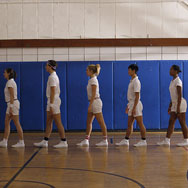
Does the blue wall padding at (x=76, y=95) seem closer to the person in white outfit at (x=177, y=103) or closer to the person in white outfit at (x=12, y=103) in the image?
the person in white outfit at (x=12, y=103)

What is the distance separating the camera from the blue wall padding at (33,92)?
9.87m

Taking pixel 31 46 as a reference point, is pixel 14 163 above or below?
below

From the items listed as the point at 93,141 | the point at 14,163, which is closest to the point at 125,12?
the point at 93,141

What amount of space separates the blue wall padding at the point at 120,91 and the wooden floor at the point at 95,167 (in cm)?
219

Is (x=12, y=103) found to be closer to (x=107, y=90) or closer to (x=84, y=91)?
(x=84, y=91)

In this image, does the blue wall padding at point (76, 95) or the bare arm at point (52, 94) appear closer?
the bare arm at point (52, 94)

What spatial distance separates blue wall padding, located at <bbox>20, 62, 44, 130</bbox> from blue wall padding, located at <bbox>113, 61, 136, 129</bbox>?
1779 millimetres

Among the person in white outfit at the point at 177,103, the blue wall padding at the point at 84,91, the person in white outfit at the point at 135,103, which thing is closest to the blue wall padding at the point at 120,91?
the blue wall padding at the point at 84,91

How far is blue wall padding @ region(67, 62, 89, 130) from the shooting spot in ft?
32.4

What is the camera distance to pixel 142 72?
990cm

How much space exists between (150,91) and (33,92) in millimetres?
2814

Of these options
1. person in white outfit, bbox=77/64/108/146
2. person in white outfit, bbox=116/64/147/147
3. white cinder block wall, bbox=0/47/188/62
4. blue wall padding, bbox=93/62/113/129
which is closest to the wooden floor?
person in white outfit, bbox=116/64/147/147

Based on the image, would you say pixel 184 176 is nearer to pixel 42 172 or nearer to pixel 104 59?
pixel 42 172

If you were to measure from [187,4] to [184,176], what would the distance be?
628 centimetres
